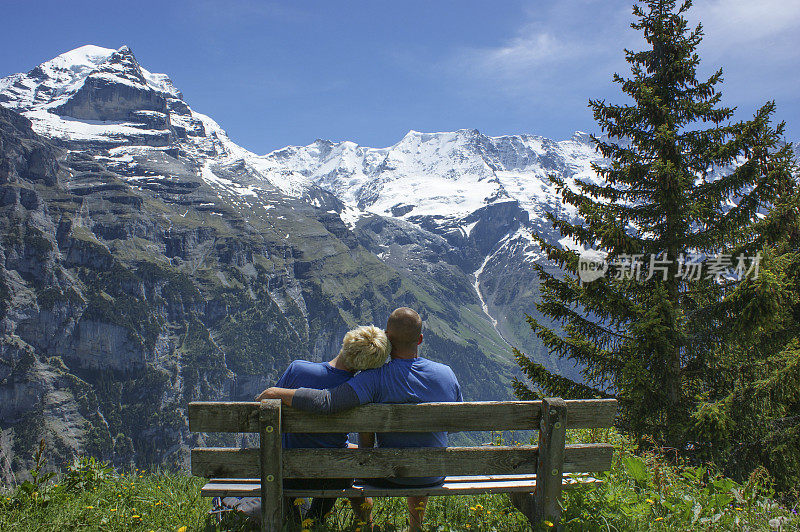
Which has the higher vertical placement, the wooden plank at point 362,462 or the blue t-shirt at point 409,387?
the blue t-shirt at point 409,387

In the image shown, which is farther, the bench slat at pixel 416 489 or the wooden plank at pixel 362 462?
the bench slat at pixel 416 489

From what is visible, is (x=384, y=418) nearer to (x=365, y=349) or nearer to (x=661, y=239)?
(x=365, y=349)

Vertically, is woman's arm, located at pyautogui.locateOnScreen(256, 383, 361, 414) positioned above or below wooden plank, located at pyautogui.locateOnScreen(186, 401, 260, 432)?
above

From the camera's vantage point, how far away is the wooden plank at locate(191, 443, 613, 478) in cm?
493

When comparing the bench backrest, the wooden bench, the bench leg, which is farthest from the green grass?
the bench backrest

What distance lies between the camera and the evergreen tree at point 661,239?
39.8 feet

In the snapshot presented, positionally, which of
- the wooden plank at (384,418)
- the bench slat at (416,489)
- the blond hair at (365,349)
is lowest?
the bench slat at (416,489)

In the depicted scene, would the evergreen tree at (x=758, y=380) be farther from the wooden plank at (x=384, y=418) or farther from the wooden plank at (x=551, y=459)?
the wooden plank at (x=384, y=418)

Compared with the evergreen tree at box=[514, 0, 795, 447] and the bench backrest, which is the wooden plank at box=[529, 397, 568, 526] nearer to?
the bench backrest

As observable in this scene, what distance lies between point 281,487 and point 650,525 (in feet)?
11.9

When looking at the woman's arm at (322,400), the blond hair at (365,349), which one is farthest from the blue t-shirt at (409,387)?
the woman's arm at (322,400)

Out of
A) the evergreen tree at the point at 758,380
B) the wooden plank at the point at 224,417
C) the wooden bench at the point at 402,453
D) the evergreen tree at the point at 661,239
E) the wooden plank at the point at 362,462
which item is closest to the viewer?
the wooden plank at the point at 224,417

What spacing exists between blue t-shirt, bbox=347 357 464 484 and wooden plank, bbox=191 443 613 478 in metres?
0.46

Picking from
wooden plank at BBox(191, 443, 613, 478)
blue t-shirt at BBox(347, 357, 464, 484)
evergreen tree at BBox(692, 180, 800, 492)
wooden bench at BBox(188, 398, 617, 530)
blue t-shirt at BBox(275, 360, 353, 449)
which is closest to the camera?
wooden bench at BBox(188, 398, 617, 530)
